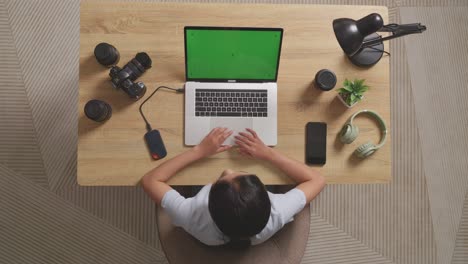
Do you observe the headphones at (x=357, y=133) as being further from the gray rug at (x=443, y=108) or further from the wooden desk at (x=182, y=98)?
the gray rug at (x=443, y=108)

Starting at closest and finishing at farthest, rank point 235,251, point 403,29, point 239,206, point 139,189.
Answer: point 239,206
point 403,29
point 235,251
point 139,189

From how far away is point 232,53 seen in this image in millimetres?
1229

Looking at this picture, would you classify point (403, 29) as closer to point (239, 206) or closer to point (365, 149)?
point (365, 149)

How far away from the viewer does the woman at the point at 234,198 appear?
107 cm

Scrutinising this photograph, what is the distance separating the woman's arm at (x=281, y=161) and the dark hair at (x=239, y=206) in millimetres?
199

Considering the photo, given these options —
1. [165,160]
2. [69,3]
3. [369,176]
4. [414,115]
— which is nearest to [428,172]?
[414,115]

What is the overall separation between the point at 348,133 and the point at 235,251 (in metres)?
0.56

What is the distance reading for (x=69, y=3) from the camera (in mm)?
1978

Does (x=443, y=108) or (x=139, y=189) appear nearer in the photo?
(x=139, y=189)

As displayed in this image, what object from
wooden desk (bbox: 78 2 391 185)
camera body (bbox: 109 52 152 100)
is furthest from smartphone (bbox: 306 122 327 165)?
camera body (bbox: 109 52 152 100)

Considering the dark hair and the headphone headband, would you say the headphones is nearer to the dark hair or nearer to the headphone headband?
the headphone headband

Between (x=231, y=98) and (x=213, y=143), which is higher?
(x=231, y=98)

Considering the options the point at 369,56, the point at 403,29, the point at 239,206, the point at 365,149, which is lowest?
the point at 239,206

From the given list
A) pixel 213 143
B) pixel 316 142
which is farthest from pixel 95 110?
pixel 316 142
